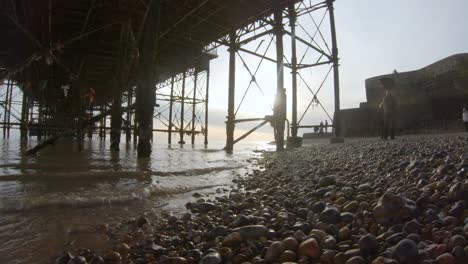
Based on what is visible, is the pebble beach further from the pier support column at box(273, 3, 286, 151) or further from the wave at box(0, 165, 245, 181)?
the pier support column at box(273, 3, 286, 151)

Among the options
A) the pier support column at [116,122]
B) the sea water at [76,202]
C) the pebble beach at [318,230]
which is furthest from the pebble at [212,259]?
the pier support column at [116,122]

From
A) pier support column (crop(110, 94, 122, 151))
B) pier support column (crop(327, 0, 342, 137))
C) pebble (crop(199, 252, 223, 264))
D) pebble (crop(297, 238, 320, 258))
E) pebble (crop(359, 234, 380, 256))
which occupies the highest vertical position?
pier support column (crop(327, 0, 342, 137))

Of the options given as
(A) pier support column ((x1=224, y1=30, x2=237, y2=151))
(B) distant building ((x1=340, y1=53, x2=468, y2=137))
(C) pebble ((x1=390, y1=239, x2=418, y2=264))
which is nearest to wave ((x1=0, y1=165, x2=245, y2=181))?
(C) pebble ((x1=390, y1=239, x2=418, y2=264))

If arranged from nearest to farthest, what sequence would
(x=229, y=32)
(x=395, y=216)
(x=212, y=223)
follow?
(x=395, y=216) → (x=212, y=223) → (x=229, y=32)

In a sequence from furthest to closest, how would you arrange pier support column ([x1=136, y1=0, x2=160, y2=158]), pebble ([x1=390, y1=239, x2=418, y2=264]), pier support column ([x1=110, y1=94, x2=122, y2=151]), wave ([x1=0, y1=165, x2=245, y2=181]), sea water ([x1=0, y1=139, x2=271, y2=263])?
pier support column ([x1=110, y1=94, x2=122, y2=151]) < pier support column ([x1=136, y1=0, x2=160, y2=158]) < wave ([x1=0, y1=165, x2=245, y2=181]) < sea water ([x1=0, y1=139, x2=271, y2=263]) < pebble ([x1=390, y1=239, x2=418, y2=264])

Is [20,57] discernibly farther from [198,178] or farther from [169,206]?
[169,206]

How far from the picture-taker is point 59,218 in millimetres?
2309

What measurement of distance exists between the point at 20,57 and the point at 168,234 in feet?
49.3

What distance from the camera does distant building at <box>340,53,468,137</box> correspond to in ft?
47.6

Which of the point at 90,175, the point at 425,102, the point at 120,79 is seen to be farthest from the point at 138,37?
the point at 425,102

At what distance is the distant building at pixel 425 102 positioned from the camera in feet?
47.6

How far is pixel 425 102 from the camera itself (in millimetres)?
15344

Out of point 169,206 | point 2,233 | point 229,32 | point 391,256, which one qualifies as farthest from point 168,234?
point 229,32

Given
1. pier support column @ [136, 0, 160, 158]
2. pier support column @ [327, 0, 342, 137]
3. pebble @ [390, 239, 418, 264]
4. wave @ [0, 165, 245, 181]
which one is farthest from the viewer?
pier support column @ [327, 0, 342, 137]
